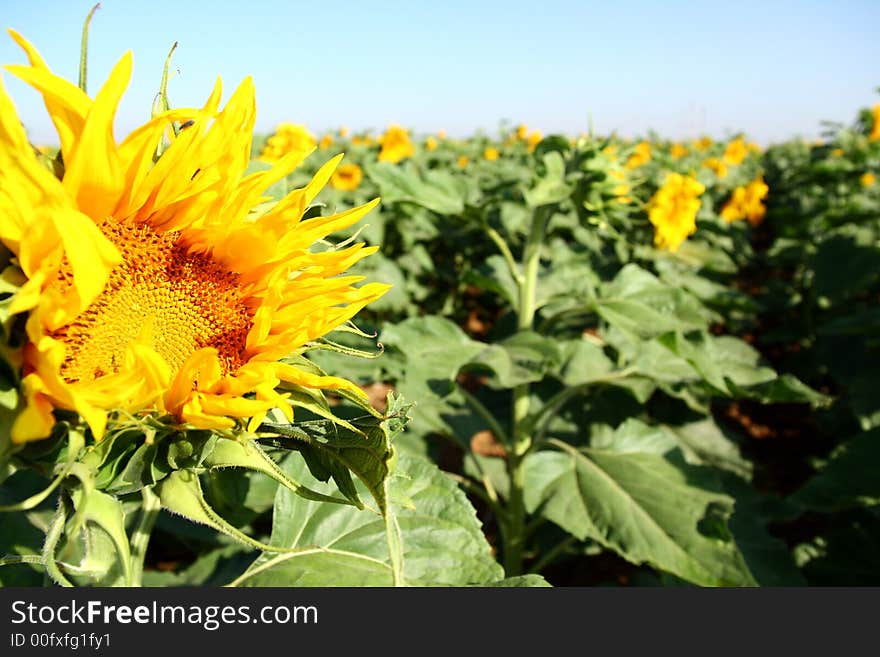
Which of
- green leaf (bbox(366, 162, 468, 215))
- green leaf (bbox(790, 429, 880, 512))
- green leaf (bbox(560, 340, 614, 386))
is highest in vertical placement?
green leaf (bbox(366, 162, 468, 215))

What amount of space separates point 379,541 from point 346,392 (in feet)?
1.83

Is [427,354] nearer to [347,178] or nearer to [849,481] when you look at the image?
[849,481]

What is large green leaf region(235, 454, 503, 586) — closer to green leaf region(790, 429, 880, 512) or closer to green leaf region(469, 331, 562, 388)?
green leaf region(469, 331, 562, 388)

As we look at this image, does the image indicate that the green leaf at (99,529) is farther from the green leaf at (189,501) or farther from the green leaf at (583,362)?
the green leaf at (583,362)

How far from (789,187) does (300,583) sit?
466 inches

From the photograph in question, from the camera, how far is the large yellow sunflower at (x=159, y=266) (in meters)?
0.74

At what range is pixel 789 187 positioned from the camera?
11.2 metres

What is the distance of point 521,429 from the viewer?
8.41 ft

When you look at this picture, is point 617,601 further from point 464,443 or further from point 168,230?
point 464,443

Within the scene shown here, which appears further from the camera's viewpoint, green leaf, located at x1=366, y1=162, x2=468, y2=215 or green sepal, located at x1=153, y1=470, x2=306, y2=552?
green leaf, located at x1=366, y1=162, x2=468, y2=215

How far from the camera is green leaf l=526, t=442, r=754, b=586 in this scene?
6.61ft

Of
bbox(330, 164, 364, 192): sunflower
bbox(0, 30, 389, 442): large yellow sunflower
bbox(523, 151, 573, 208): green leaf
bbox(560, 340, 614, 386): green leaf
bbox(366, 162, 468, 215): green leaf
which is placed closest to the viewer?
bbox(0, 30, 389, 442): large yellow sunflower

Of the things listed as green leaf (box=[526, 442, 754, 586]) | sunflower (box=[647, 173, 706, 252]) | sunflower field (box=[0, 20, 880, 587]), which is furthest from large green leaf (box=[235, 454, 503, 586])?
sunflower (box=[647, 173, 706, 252])

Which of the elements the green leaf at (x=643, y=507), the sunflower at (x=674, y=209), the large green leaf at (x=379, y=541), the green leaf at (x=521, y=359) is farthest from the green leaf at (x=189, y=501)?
the sunflower at (x=674, y=209)
